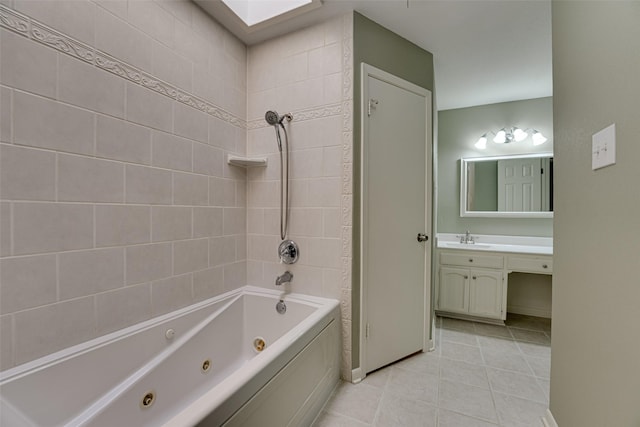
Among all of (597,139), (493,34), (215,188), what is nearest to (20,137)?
(215,188)

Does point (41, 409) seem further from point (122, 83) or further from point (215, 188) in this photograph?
point (122, 83)

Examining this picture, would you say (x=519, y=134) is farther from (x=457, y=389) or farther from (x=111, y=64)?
(x=111, y=64)

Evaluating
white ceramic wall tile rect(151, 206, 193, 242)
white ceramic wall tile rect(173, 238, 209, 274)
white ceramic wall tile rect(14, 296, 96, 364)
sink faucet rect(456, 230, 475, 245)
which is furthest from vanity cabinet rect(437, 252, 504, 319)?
white ceramic wall tile rect(14, 296, 96, 364)

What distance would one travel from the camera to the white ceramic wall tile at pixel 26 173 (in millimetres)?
882

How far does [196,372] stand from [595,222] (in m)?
1.97

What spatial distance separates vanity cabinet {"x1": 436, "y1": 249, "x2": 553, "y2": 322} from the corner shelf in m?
1.99

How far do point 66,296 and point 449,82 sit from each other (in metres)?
3.17

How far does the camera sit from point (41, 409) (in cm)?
91

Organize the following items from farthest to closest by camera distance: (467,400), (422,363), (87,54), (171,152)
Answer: (422,363) → (467,400) → (171,152) → (87,54)

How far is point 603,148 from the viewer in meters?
0.87

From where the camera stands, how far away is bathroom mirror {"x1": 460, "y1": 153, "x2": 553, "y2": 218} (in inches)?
105

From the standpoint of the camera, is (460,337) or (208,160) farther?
(460,337)

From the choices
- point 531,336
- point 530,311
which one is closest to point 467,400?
point 531,336

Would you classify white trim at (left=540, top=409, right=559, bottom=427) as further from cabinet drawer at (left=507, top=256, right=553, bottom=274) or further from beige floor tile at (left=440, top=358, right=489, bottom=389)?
cabinet drawer at (left=507, top=256, right=553, bottom=274)
